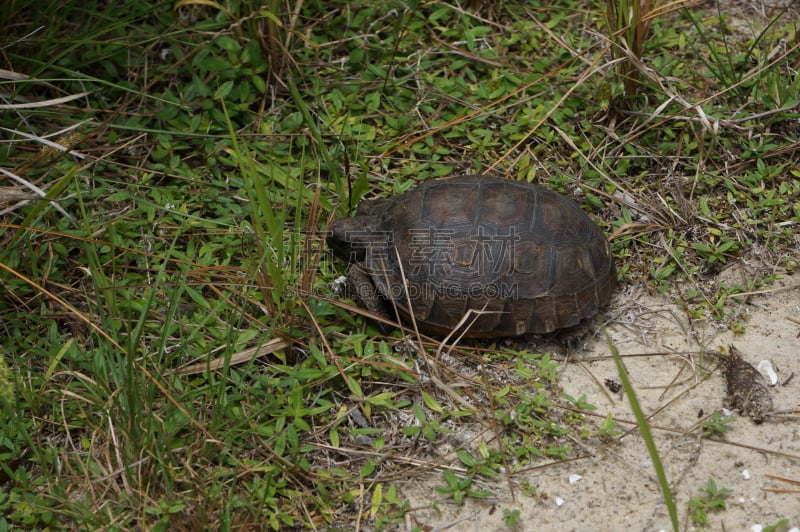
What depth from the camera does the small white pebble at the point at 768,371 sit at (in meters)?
3.76

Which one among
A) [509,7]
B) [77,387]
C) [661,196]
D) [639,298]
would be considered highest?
[509,7]

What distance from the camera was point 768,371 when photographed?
381 cm

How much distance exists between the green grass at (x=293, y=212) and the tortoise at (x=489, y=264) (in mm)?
219

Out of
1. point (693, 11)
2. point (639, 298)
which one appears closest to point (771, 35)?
point (693, 11)

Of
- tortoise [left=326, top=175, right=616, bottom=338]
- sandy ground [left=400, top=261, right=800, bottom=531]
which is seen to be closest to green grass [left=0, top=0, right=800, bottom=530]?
sandy ground [left=400, top=261, right=800, bottom=531]

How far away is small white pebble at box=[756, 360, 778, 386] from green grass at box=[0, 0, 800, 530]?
10.6 inches

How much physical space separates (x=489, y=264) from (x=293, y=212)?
1.37 meters

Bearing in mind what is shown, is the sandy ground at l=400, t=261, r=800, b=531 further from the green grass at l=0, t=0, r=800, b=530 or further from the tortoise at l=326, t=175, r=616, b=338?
the tortoise at l=326, t=175, r=616, b=338

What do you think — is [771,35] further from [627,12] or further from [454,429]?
[454,429]

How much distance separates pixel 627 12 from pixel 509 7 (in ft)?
4.04

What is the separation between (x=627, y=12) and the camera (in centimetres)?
476

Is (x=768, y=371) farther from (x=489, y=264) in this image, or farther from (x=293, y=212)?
(x=293, y=212)

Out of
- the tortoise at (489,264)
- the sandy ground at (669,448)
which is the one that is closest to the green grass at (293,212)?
the sandy ground at (669,448)

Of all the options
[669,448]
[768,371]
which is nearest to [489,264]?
[669,448]
